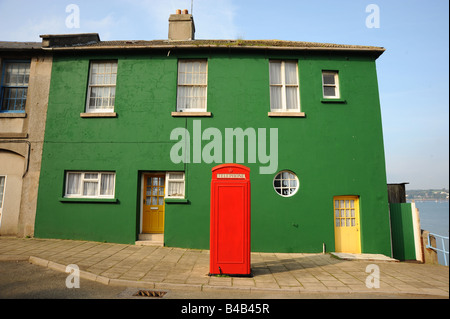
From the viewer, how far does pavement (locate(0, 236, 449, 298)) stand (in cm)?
525

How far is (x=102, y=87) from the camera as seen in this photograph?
9938 mm

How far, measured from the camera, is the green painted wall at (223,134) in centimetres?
884

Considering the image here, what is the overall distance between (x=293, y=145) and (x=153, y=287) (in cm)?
667

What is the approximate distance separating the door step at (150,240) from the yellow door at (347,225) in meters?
6.51

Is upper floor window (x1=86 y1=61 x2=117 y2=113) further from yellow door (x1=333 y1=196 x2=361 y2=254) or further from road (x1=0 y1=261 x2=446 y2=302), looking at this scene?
yellow door (x1=333 y1=196 x2=361 y2=254)

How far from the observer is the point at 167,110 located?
31.1 ft

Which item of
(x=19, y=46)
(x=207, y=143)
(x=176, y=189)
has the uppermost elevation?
(x=19, y=46)

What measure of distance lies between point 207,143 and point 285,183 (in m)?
3.34

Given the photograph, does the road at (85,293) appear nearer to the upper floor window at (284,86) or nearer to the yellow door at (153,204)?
the yellow door at (153,204)

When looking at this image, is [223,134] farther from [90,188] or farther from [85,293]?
[85,293]

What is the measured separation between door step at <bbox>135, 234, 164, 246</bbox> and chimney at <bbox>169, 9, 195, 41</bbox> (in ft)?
29.9

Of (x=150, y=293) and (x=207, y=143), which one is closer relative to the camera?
(x=150, y=293)

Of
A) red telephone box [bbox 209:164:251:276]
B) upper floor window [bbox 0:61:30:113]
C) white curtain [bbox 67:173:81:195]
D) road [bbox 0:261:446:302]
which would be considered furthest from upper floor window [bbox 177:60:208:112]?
road [bbox 0:261:446:302]

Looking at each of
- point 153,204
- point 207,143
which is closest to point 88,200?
point 153,204
